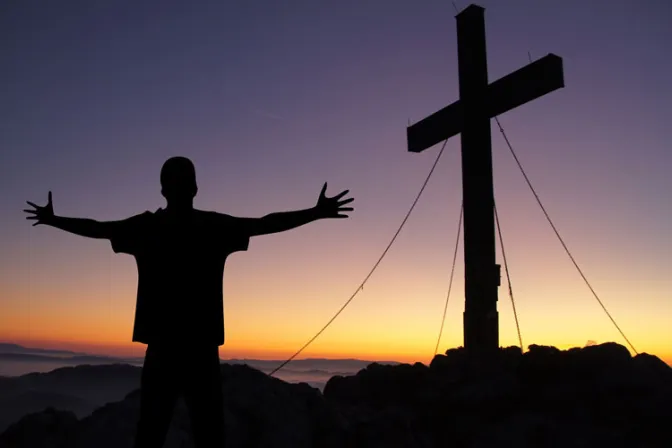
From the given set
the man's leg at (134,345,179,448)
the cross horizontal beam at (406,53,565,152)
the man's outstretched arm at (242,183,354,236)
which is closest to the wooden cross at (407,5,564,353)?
the cross horizontal beam at (406,53,565,152)

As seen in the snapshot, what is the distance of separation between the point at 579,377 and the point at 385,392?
2.15 metres

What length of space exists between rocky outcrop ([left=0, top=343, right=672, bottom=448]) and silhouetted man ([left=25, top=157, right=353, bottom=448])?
8.14 ft

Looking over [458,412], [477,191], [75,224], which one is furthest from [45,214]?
[477,191]

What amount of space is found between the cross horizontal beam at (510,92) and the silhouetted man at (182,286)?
5745 mm

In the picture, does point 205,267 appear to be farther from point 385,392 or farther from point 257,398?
point 385,392

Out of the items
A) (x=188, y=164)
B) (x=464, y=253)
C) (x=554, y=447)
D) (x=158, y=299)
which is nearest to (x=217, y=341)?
(x=158, y=299)

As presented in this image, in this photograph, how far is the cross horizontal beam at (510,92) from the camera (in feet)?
28.0

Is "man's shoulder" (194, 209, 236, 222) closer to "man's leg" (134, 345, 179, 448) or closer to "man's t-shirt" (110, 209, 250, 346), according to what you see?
"man's t-shirt" (110, 209, 250, 346)

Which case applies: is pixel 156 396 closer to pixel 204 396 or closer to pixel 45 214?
pixel 204 396

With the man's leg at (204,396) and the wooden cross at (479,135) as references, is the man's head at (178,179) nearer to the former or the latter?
the man's leg at (204,396)

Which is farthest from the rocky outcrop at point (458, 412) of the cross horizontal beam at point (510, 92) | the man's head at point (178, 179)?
the cross horizontal beam at point (510, 92)

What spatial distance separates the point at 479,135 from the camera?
8969mm

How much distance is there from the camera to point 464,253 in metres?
8.83

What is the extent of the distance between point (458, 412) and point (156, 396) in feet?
13.8
